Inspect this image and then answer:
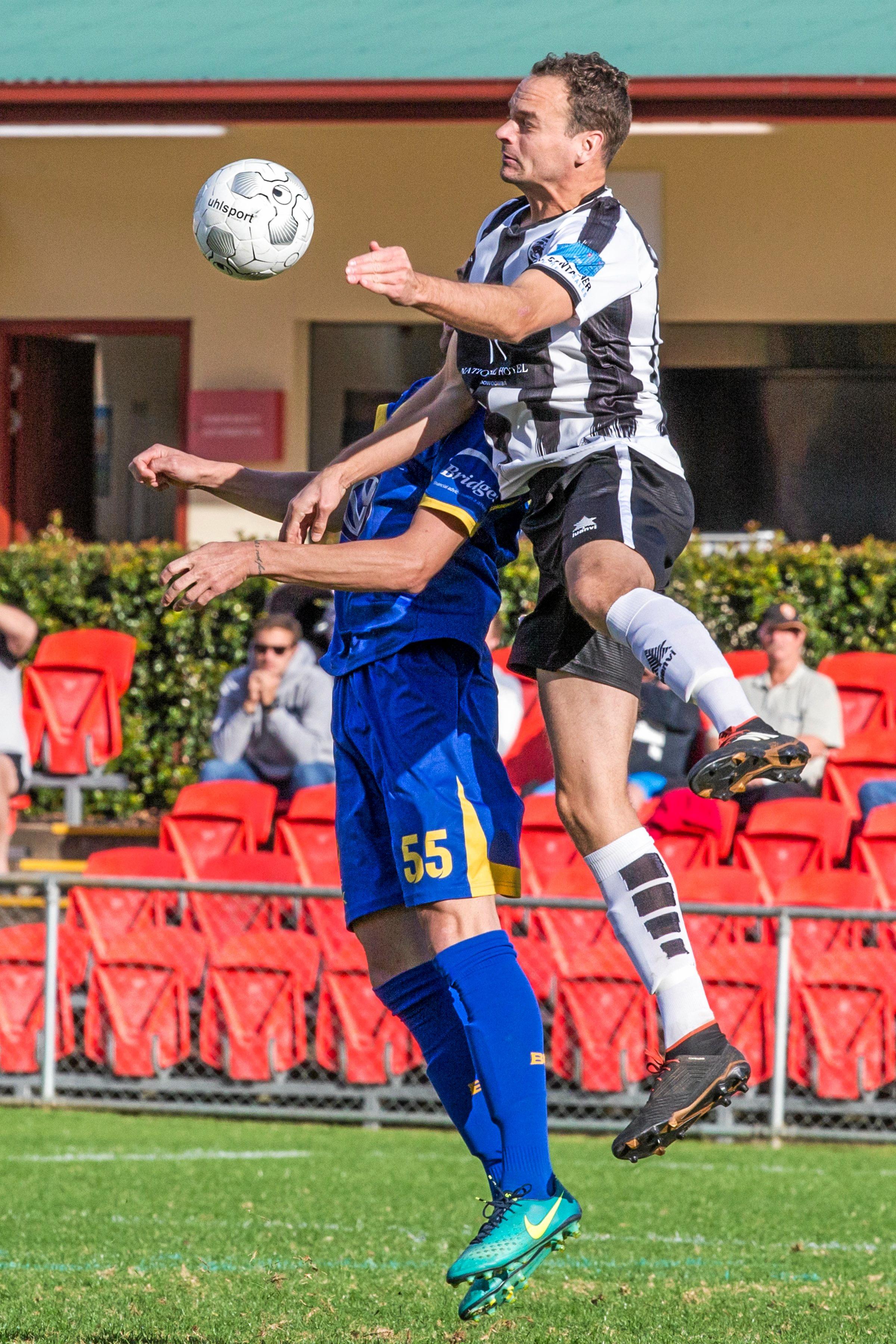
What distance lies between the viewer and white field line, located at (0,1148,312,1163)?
7086 mm

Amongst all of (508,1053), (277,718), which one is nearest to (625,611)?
(508,1053)

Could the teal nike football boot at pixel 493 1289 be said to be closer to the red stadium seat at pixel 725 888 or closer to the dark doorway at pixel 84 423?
the red stadium seat at pixel 725 888

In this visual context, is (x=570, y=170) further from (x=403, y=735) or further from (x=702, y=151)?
(x=702, y=151)

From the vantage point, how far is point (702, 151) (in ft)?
39.6

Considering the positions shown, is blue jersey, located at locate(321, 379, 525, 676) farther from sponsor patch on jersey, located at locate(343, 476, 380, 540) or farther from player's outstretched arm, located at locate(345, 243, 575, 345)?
player's outstretched arm, located at locate(345, 243, 575, 345)

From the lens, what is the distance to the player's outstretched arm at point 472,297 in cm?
324

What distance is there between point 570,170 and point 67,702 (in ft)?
24.2

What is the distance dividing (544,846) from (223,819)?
1.73m

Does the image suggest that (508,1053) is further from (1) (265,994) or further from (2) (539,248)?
(1) (265,994)

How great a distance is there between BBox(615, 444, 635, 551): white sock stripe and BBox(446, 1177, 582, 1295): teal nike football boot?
1377 mm

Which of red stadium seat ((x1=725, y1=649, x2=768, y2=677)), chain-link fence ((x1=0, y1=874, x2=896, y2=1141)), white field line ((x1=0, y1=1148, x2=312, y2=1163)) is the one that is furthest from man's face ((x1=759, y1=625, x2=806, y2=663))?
white field line ((x1=0, y1=1148, x2=312, y2=1163))

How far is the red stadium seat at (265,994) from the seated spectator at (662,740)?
2.12 meters

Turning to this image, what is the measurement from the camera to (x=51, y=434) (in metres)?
13.4

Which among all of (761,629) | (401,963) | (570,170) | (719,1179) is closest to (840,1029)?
(719,1179)
